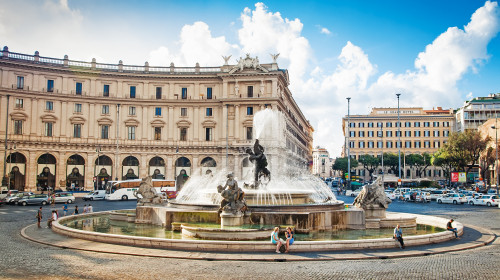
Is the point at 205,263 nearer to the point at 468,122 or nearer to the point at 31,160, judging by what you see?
the point at 31,160

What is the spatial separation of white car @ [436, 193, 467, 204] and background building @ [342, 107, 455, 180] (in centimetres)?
6129

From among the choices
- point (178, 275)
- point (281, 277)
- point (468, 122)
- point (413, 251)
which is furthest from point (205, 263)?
point (468, 122)

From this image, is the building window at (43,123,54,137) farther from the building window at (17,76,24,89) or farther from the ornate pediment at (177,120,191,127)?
the ornate pediment at (177,120,191,127)

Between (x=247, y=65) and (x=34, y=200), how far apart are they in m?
37.5

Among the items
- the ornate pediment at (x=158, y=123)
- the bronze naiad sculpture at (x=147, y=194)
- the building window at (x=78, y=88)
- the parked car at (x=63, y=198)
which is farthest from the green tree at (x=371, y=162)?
the bronze naiad sculpture at (x=147, y=194)

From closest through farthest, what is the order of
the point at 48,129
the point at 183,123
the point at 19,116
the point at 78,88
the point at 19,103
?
the point at 19,116, the point at 19,103, the point at 48,129, the point at 78,88, the point at 183,123

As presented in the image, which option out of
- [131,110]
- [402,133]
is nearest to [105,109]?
[131,110]

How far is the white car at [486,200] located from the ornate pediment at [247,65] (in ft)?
119

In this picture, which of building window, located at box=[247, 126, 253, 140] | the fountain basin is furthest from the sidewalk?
building window, located at box=[247, 126, 253, 140]

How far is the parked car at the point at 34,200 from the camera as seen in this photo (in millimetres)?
38500

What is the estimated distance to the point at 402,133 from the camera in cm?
10556

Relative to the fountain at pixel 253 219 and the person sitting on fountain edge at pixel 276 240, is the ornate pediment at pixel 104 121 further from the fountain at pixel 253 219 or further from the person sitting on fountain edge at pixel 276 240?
the person sitting on fountain edge at pixel 276 240

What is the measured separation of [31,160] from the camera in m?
58.2

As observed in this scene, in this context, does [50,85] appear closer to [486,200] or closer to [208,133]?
[208,133]
